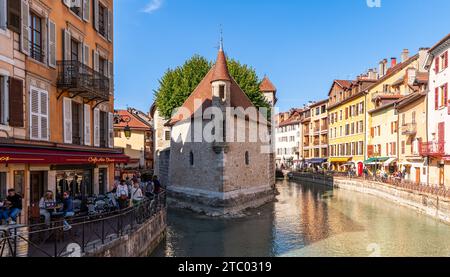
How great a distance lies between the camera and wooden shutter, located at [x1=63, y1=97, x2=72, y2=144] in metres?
14.4

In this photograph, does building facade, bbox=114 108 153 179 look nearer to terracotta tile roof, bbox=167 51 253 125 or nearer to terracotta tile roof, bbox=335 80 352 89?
terracotta tile roof, bbox=167 51 253 125

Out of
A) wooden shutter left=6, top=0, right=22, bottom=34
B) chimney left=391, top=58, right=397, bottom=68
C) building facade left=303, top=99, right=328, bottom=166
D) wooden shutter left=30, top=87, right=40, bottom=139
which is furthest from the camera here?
building facade left=303, top=99, right=328, bottom=166

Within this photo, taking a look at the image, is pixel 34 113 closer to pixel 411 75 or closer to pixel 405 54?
pixel 411 75

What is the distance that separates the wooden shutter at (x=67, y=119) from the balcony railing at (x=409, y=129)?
2907cm

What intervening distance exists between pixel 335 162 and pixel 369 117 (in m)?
13.7

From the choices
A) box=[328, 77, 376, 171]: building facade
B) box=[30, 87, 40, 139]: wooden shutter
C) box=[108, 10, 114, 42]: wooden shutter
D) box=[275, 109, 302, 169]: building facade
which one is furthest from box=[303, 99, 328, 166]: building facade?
box=[30, 87, 40, 139]: wooden shutter

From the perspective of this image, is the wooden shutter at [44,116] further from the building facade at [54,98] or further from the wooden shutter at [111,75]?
the wooden shutter at [111,75]

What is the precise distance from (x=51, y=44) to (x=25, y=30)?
5.17 feet

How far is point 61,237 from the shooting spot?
30.5 feet

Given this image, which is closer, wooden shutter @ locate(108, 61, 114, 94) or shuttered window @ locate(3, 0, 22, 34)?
shuttered window @ locate(3, 0, 22, 34)

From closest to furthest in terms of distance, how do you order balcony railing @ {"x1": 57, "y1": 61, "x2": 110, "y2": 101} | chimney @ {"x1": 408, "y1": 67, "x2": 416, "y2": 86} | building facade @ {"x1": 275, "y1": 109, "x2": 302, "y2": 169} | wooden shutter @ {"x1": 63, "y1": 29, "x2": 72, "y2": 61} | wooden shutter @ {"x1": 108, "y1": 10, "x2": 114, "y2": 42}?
balcony railing @ {"x1": 57, "y1": 61, "x2": 110, "y2": 101}
wooden shutter @ {"x1": 63, "y1": 29, "x2": 72, "y2": 61}
wooden shutter @ {"x1": 108, "y1": 10, "x2": 114, "y2": 42}
chimney @ {"x1": 408, "y1": 67, "x2": 416, "y2": 86}
building facade @ {"x1": 275, "y1": 109, "x2": 302, "y2": 169}

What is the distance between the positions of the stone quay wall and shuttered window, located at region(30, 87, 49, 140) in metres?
21.3

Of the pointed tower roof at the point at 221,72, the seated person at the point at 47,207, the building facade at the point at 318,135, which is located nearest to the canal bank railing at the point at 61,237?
the seated person at the point at 47,207
